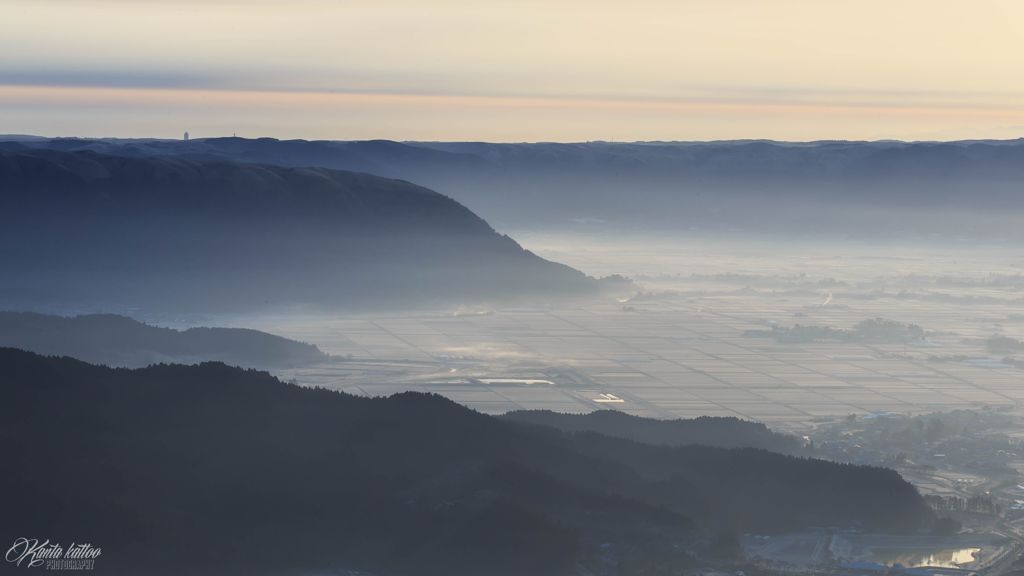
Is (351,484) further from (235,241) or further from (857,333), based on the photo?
(235,241)

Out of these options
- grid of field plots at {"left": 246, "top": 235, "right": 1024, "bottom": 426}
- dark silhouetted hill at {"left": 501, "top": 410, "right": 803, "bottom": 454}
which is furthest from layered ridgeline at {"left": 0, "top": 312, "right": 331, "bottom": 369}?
dark silhouetted hill at {"left": 501, "top": 410, "right": 803, "bottom": 454}

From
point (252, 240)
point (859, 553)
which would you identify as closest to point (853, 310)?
point (252, 240)

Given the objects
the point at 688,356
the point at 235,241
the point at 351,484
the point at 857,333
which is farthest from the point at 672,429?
the point at 235,241

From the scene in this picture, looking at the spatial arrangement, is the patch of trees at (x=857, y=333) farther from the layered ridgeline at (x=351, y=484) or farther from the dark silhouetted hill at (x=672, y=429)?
the layered ridgeline at (x=351, y=484)

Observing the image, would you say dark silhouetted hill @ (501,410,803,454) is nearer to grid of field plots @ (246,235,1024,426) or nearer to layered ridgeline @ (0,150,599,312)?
grid of field plots @ (246,235,1024,426)

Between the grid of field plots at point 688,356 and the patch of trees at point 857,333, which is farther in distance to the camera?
the patch of trees at point 857,333

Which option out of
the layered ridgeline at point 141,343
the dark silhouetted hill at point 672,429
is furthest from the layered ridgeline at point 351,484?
the layered ridgeline at point 141,343

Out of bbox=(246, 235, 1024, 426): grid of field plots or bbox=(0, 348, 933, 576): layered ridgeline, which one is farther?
bbox=(246, 235, 1024, 426): grid of field plots

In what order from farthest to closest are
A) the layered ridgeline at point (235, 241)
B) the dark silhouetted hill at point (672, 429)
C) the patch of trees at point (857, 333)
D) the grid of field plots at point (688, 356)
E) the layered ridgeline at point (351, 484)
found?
the layered ridgeline at point (235, 241), the patch of trees at point (857, 333), the grid of field plots at point (688, 356), the dark silhouetted hill at point (672, 429), the layered ridgeline at point (351, 484)
